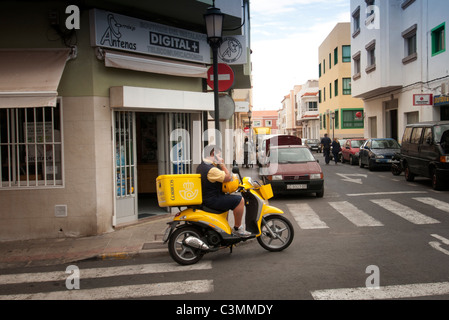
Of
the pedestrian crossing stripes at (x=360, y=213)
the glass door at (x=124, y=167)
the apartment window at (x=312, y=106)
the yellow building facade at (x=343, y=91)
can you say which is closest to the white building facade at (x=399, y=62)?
the pedestrian crossing stripes at (x=360, y=213)

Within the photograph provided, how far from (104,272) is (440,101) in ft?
59.4

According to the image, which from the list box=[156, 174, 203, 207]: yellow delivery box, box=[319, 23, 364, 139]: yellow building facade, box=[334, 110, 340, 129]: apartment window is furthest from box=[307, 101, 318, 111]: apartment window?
box=[156, 174, 203, 207]: yellow delivery box

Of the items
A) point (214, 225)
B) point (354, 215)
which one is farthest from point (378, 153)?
point (214, 225)

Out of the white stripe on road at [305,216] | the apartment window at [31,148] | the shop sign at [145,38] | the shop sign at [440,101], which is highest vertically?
the shop sign at [145,38]

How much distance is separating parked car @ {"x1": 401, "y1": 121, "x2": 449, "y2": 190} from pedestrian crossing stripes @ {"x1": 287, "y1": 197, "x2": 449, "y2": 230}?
1.68 meters

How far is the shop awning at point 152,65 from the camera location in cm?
871

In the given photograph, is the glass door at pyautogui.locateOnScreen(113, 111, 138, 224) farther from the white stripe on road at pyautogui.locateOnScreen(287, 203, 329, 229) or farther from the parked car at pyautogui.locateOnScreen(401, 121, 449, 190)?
the parked car at pyautogui.locateOnScreen(401, 121, 449, 190)

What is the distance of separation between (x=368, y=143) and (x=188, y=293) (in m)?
18.7

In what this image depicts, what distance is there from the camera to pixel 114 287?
5.61 metres

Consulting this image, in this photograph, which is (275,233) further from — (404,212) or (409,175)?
(409,175)

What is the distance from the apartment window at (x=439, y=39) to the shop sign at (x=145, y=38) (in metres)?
13.6

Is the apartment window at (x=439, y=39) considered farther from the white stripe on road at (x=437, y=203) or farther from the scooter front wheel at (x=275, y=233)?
the scooter front wheel at (x=275, y=233)

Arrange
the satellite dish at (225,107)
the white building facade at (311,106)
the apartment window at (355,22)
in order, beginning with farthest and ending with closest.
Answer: the white building facade at (311,106) < the apartment window at (355,22) < the satellite dish at (225,107)
